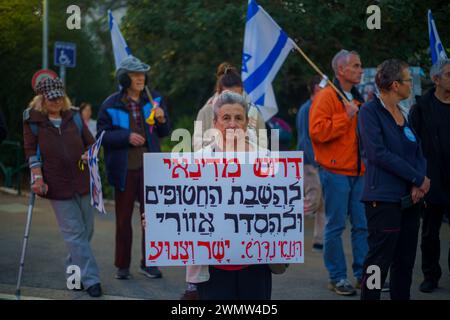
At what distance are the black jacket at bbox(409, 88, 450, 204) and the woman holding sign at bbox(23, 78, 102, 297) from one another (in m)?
2.95

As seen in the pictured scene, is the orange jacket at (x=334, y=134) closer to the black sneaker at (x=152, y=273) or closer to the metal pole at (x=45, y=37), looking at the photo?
the black sneaker at (x=152, y=273)

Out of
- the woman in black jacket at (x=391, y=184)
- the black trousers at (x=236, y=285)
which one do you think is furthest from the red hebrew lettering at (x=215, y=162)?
the woman in black jacket at (x=391, y=184)

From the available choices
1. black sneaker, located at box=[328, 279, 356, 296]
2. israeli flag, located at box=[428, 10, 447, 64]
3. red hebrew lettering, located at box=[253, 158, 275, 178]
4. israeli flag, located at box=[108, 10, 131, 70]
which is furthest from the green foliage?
red hebrew lettering, located at box=[253, 158, 275, 178]

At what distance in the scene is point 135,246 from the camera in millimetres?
8656

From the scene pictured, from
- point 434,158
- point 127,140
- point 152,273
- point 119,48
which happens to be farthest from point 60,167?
point 434,158

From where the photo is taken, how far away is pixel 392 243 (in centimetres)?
527

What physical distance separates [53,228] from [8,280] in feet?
8.89

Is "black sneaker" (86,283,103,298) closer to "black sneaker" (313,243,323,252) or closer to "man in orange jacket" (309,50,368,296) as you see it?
"man in orange jacket" (309,50,368,296)

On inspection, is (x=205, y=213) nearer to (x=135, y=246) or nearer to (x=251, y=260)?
(x=251, y=260)

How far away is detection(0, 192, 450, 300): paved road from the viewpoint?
647 centimetres

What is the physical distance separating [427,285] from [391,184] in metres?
1.76
